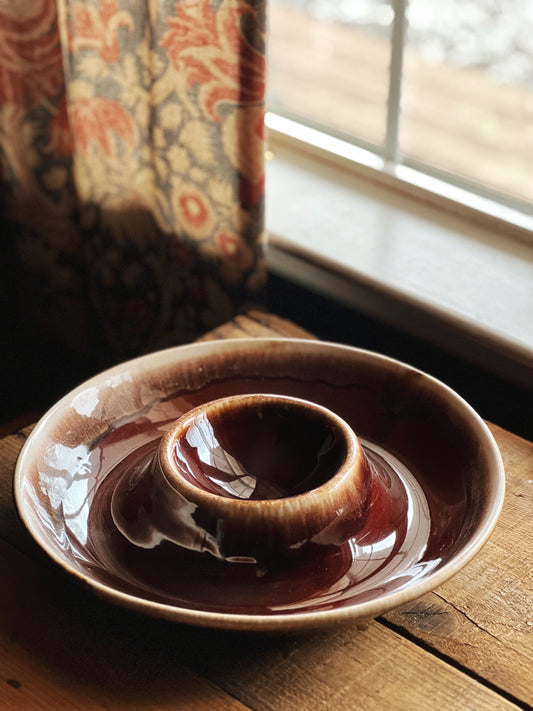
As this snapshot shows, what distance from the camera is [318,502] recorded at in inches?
22.4

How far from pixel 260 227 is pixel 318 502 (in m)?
0.53

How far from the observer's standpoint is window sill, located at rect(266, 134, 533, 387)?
A: 0.99 m

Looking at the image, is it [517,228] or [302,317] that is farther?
[302,317]

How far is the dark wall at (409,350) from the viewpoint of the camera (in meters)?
1.02

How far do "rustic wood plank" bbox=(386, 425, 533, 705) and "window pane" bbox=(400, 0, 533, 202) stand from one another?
0.66m

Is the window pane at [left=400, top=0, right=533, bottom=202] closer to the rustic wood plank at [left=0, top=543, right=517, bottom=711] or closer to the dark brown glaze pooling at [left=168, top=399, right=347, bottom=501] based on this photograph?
the dark brown glaze pooling at [left=168, top=399, right=347, bottom=501]

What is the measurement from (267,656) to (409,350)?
1.94 feet

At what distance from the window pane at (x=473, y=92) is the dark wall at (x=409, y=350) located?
0.27m

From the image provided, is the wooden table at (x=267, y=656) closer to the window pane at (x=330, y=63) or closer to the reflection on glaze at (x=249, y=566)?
the reflection on glaze at (x=249, y=566)

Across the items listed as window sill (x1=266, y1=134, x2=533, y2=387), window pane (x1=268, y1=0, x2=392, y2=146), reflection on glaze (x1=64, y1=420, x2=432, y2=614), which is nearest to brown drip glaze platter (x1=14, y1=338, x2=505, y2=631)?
reflection on glaze (x1=64, y1=420, x2=432, y2=614)

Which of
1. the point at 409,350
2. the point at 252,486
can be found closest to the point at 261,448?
the point at 252,486

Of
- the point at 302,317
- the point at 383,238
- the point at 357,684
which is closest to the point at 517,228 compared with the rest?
the point at 383,238

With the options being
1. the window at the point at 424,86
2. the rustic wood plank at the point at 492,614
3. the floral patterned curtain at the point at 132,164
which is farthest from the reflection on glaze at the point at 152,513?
the window at the point at 424,86

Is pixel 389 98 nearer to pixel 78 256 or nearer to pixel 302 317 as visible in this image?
pixel 302 317
